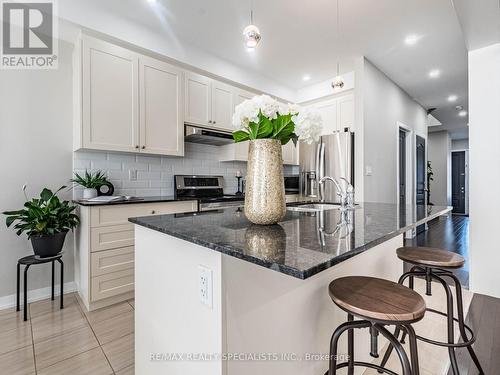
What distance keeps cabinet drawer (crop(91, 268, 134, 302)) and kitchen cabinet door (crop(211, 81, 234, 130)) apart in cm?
203

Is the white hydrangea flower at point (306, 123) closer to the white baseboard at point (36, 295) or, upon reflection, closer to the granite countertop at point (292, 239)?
the granite countertop at point (292, 239)

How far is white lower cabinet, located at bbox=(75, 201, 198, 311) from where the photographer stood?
2201 millimetres

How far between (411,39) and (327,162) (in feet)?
→ 5.81

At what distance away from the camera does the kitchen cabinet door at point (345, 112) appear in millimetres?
3965

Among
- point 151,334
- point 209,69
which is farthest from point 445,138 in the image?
point 151,334

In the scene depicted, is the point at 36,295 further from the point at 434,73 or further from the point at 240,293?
the point at 434,73

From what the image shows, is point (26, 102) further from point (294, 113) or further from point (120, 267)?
point (294, 113)

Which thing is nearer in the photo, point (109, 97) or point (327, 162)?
point (109, 97)

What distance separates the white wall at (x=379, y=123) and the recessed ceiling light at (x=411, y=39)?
0.52m

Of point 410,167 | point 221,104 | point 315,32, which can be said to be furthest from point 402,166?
point 221,104

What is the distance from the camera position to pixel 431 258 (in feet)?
4.76

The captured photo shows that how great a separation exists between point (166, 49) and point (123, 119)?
100 centimetres

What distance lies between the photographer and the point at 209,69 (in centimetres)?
333

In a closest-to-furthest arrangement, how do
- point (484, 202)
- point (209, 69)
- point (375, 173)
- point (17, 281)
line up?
point (17, 281) → point (484, 202) → point (209, 69) → point (375, 173)
